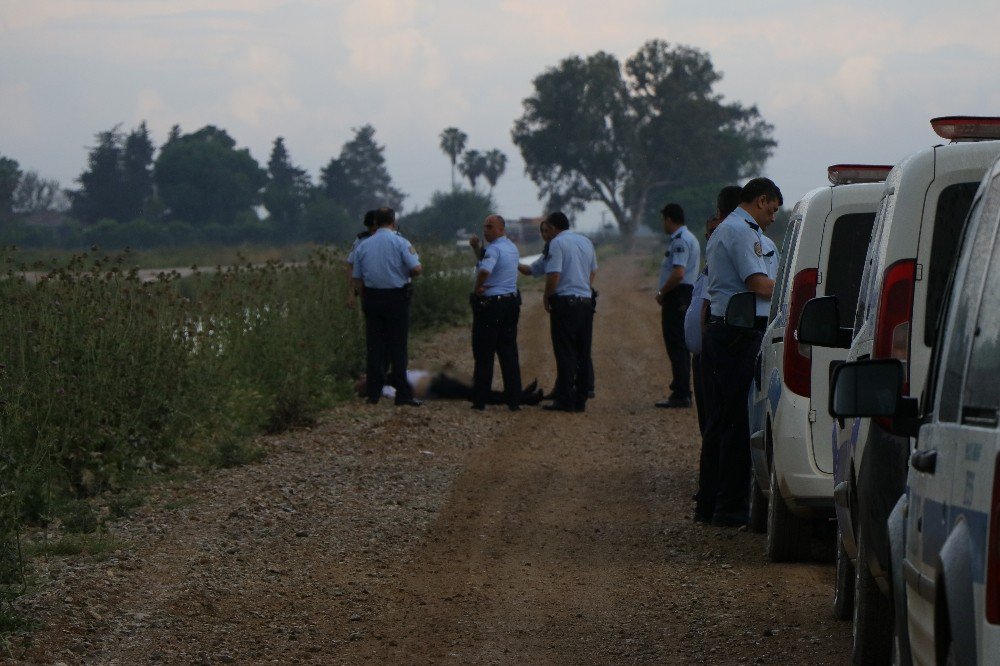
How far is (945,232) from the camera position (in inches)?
198

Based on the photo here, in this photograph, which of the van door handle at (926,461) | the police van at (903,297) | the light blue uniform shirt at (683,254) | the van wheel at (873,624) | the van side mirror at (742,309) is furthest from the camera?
the light blue uniform shirt at (683,254)

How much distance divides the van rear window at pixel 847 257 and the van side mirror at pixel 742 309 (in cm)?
83

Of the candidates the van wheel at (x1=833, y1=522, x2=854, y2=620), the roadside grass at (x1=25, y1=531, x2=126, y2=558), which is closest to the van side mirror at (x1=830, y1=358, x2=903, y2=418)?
the van wheel at (x1=833, y1=522, x2=854, y2=620)

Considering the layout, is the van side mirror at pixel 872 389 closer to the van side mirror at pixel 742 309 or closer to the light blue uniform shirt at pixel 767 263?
the van side mirror at pixel 742 309

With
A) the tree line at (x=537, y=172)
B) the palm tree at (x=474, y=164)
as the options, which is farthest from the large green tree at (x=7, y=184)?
the palm tree at (x=474, y=164)

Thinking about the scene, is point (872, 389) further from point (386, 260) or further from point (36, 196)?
point (36, 196)

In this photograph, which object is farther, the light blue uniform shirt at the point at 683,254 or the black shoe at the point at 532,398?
the black shoe at the point at 532,398

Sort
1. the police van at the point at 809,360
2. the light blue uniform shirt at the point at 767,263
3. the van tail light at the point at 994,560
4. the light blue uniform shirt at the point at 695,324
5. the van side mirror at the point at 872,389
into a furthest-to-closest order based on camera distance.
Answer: the light blue uniform shirt at the point at 695,324
the light blue uniform shirt at the point at 767,263
the police van at the point at 809,360
the van side mirror at the point at 872,389
the van tail light at the point at 994,560

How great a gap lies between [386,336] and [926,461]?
39.4 feet

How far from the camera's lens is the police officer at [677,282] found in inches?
551

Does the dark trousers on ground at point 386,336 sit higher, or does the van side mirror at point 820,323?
the van side mirror at point 820,323

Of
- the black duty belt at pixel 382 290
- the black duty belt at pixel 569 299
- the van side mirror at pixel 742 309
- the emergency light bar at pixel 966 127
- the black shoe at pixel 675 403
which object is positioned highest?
the emergency light bar at pixel 966 127

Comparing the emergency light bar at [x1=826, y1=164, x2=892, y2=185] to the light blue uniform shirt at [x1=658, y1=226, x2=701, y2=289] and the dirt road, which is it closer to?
the dirt road

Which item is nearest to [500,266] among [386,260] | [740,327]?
[386,260]
